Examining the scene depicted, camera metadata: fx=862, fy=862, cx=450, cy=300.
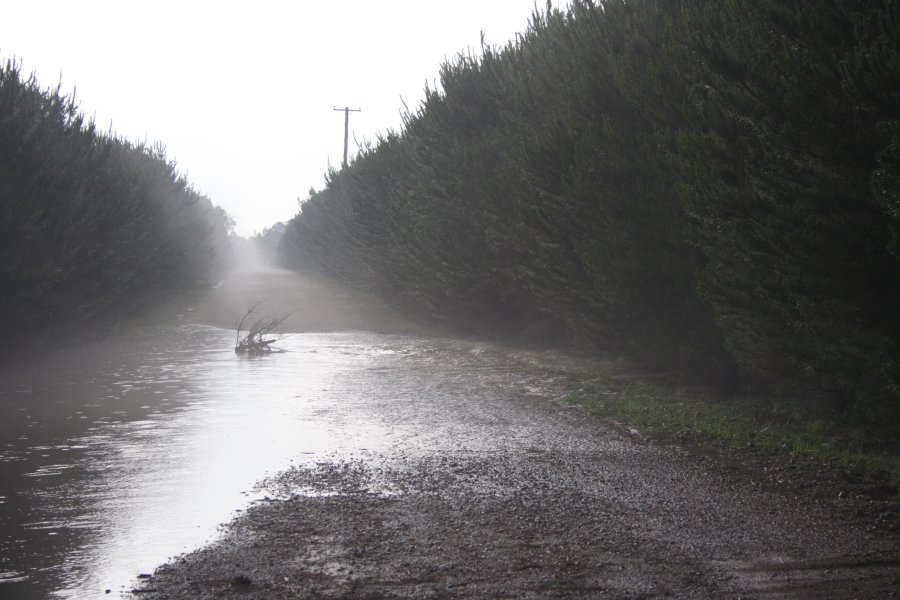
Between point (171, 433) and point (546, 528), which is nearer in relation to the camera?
point (546, 528)

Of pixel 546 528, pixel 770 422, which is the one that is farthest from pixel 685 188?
pixel 546 528

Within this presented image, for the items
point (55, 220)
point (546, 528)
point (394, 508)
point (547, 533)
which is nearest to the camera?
point (547, 533)

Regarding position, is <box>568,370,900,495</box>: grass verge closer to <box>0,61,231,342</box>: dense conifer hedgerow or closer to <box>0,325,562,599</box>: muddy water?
<box>0,325,562,599</box>: muddy water

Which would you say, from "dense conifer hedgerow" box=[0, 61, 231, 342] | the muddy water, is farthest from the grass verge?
"dense conifer hedgerow" box=[0, 61, 231, 342]

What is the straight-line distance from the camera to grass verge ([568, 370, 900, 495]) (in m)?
8.20

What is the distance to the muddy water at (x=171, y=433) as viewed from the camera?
570 centimetres

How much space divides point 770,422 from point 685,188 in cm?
301

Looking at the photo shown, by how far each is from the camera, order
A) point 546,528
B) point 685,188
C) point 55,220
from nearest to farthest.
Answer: point 546,528
point 685,188
point 55,220

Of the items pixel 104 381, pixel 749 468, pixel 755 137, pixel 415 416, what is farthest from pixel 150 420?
pixel 755 137

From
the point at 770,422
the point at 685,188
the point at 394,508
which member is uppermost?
the point at 685,188

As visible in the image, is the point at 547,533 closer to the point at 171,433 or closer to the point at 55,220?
the point at 171,433

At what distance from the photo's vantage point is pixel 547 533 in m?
5.75

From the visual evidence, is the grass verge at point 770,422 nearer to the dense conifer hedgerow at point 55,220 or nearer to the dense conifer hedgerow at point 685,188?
the dense conifer hedgerow at point 685,188

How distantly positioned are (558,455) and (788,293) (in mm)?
2831
